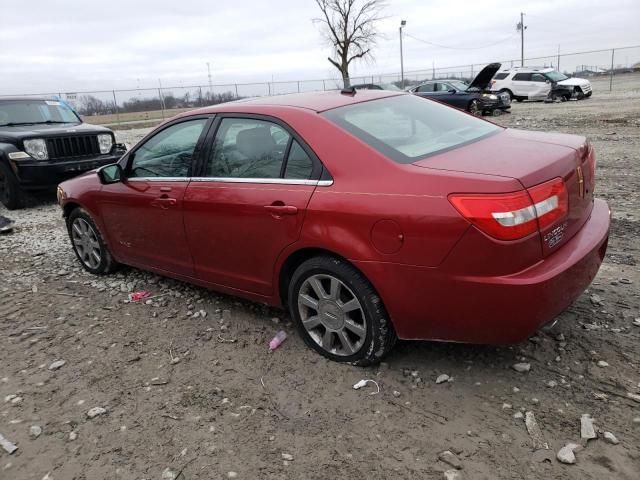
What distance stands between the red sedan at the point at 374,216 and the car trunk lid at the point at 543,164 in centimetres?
1

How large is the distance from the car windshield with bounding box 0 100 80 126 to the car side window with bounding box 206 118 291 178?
273 inches

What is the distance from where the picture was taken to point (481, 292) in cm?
250

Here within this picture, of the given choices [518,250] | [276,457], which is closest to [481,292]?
[518,250]

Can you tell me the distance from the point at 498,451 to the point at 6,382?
9.83 feet

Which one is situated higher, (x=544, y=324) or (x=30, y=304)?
(x=544, y=324)

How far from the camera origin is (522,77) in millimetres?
25359

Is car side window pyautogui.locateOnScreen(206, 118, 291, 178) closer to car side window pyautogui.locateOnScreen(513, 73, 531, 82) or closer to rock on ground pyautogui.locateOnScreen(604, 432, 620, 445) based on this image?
rock on ground pyautogui.locateOnScreen(604, 432, 620, 445)

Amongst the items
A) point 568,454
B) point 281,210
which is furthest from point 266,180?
point 568,454

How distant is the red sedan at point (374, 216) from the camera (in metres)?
2.49

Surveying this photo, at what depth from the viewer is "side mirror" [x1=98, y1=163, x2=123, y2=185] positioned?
4.36 metres

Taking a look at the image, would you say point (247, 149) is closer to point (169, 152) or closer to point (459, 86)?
point (169, 152)

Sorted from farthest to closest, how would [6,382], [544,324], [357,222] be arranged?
[6,382] < [357,222] < [544,324]

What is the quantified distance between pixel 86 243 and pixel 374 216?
3550 millimetres

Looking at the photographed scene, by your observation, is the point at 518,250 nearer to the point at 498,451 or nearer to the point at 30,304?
the point at 498,451
